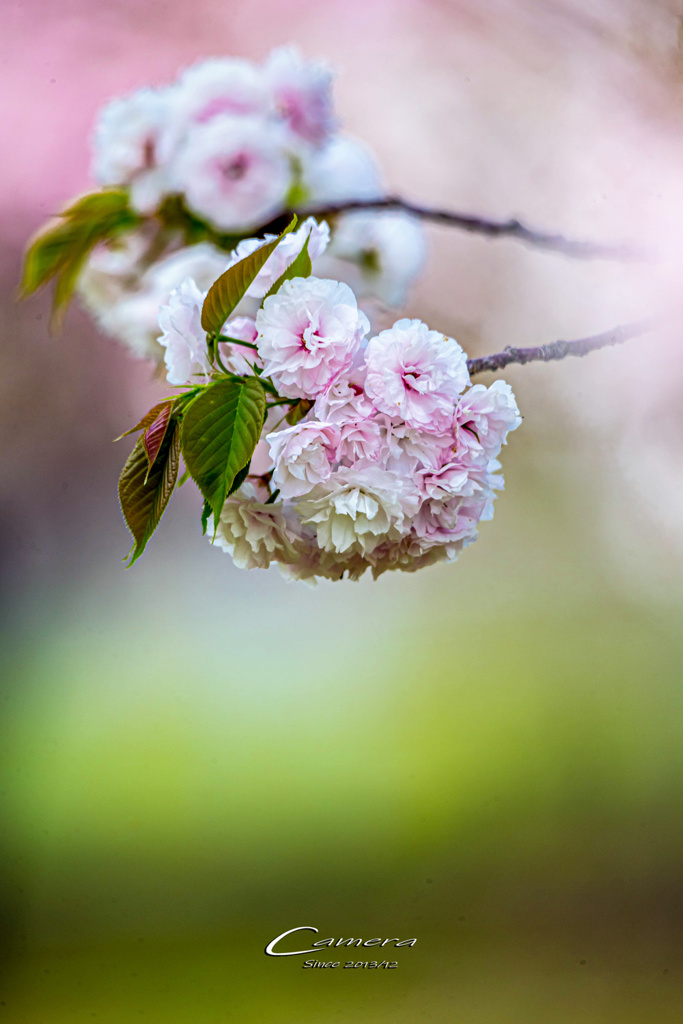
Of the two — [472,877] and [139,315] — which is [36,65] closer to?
[139,315]

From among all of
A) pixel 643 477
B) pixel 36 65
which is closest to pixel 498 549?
pixel 643 477

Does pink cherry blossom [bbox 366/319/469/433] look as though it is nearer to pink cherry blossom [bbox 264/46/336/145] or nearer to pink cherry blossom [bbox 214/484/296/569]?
pink cherry blossom [bbox 214/484/296/569]

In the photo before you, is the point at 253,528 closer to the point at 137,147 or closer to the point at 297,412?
the point at 297,412

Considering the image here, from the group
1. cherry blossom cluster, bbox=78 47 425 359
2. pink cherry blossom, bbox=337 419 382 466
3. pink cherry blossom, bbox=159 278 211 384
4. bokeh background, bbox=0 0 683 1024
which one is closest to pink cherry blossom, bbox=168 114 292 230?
cherry blossom cluster, bbox=78 47 425 359

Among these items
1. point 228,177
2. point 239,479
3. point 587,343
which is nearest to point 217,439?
point 239,479

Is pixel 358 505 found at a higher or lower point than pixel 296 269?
lower
